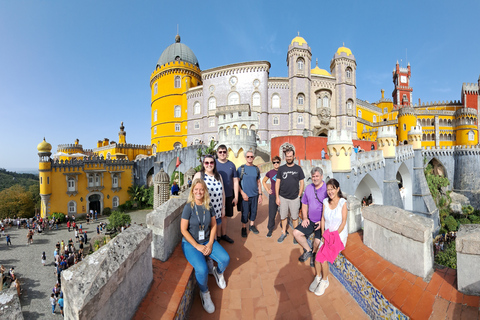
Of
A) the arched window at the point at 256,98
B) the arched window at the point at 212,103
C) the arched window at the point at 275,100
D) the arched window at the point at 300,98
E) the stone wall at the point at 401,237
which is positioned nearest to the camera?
the stone wall at the point at 401,237

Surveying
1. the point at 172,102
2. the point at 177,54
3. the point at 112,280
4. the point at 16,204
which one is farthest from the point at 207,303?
the point at 177,54

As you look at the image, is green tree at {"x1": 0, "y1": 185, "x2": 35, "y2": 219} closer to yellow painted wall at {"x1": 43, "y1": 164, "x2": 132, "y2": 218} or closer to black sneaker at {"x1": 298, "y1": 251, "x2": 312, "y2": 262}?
yellow painted wall at {"x1": 43, "y1": 164, "x2": 132, "y2": 218}

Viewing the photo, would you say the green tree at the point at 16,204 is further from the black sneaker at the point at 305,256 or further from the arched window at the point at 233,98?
the black sneaker at the point at 305,256

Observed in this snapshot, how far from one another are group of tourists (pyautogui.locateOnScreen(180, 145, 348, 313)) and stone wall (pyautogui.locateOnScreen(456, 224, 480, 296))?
114 centimetres

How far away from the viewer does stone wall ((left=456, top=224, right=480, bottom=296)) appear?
2098mm

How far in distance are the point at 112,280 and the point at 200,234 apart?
4.05 feet

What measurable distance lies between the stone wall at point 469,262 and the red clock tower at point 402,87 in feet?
181

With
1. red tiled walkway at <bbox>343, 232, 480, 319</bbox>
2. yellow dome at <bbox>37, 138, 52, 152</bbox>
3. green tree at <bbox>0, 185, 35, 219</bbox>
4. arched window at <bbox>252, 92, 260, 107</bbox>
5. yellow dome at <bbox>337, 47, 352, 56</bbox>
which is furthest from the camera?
yellow dome at <bbox>337, 47, 352, 56</bbox>

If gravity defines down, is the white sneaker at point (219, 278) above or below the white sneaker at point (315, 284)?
above

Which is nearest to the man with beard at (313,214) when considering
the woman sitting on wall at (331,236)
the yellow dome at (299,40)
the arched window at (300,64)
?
the woman sitting on wall at (331,236)

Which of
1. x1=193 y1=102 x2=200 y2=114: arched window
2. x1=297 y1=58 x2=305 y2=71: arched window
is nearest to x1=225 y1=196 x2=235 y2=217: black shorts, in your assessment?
x1=297 y1=58 x2=305 y2=71: arched window

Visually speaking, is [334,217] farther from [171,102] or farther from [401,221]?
[171,102]

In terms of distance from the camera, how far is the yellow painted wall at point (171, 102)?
34.2 metres

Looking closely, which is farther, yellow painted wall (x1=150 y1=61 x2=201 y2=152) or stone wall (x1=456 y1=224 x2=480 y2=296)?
yellow painted wall (x1=150 y1=61 x2=201 y2=152)
